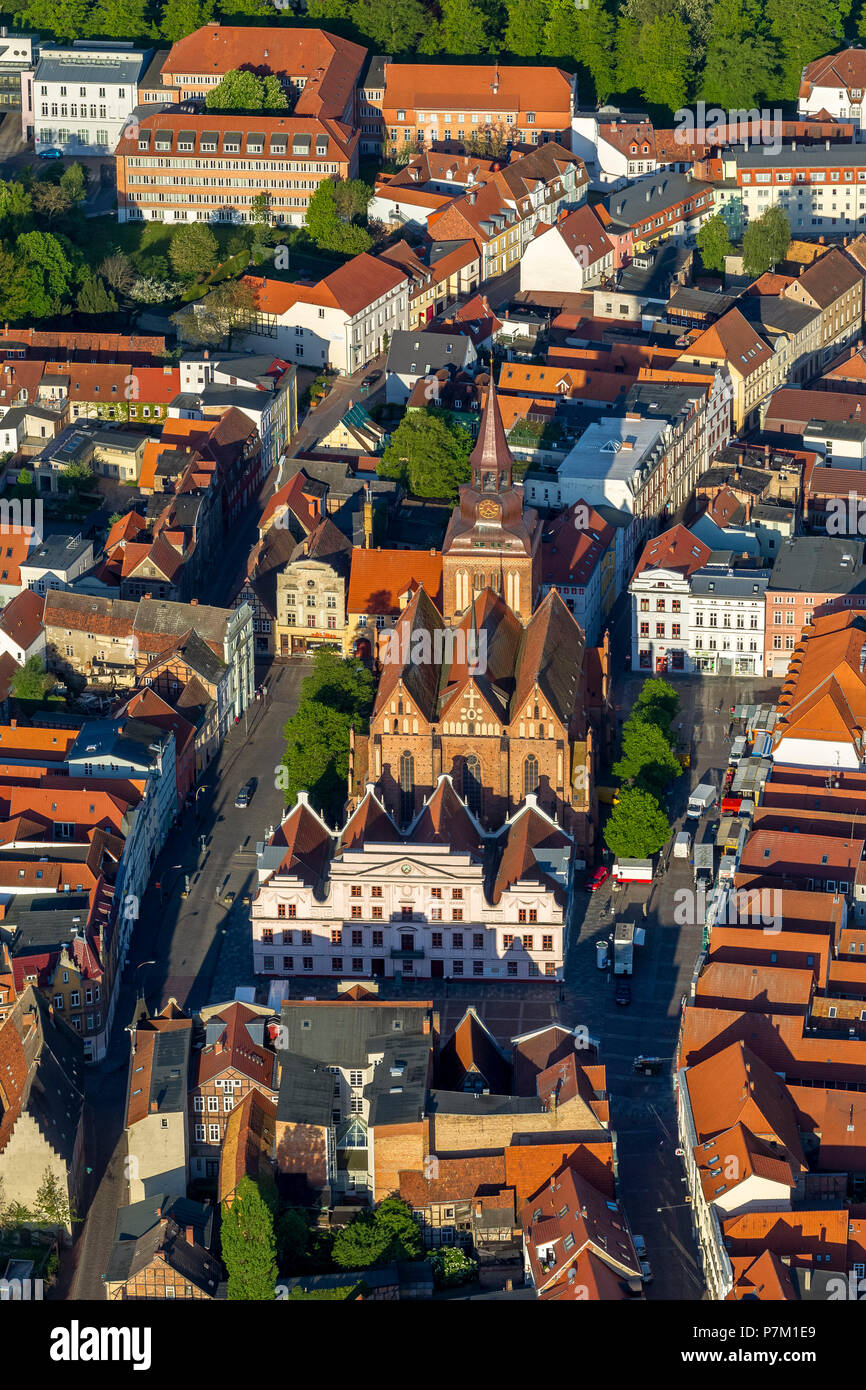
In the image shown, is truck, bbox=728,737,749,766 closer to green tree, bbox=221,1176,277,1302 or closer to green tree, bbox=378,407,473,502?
green tree, bbox=378,407,473,502

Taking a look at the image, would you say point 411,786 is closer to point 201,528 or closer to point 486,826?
point 486,826

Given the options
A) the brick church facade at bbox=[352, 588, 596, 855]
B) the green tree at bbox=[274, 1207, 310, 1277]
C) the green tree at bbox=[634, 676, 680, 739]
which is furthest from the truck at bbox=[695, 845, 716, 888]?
the green tree at bbox=[274, 1207, 310, 1277]

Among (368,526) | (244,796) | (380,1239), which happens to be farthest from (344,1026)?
(368,526)

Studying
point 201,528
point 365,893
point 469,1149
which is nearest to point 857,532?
point 201,528

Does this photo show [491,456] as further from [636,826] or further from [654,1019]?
[654,1019]

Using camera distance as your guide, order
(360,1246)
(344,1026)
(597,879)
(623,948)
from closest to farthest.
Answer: (360,1246)
(344,1026)
(623,948)
(597,879)

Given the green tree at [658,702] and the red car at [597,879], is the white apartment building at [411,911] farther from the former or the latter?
the green tree at [658,702]
